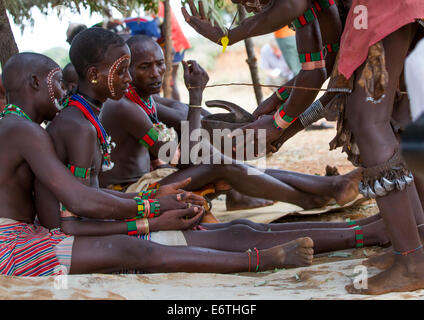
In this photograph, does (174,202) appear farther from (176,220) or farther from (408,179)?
(408,179)

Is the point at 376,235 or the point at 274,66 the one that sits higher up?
the point at 274,66

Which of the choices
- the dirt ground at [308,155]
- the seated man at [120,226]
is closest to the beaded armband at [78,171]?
the seated man at [120,226]

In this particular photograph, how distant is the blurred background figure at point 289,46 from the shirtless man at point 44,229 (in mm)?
8322

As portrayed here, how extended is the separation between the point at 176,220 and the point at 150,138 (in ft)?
3.84

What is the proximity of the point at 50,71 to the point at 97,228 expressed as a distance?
873 millimetres

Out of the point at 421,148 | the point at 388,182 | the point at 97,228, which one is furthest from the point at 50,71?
the point at 421,148

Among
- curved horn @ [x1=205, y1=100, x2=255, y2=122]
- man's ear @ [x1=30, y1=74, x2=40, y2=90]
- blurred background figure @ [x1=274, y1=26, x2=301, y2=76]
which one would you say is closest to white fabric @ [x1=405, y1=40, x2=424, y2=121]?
man's ear @ [x1=30, y1=74, x2=40, y2=90]

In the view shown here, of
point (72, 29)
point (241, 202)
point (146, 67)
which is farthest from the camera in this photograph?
point (72, 29)

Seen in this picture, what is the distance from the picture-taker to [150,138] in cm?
402

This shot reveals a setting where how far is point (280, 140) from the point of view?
338cm

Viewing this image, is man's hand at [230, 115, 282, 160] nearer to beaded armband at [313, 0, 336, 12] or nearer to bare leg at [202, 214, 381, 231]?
bare leg at [202, 214, 381, 231]

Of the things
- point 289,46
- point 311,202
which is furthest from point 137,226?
point 289,46

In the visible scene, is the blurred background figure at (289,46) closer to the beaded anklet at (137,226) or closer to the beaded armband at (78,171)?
the beaded anklet at (137,226)
